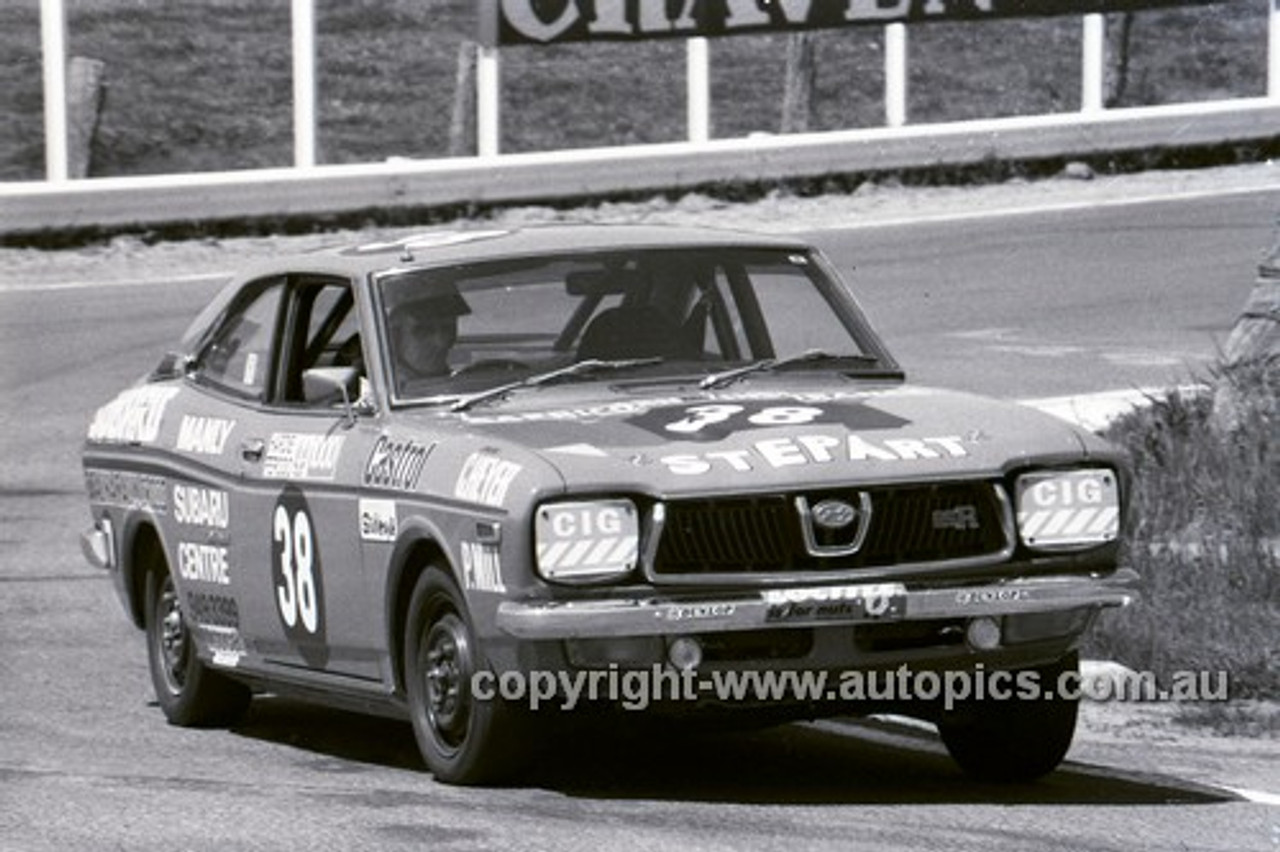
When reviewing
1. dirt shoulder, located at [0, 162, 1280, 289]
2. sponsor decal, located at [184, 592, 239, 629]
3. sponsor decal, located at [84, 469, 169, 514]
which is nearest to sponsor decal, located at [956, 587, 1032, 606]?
sponsor decal, located at [184, 592, 239, 629]

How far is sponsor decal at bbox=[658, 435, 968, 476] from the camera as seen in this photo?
922 cm

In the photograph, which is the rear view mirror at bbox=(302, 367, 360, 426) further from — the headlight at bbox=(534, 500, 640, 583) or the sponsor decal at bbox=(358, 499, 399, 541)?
the headlight at bbox=(534, 500, 640, 583)

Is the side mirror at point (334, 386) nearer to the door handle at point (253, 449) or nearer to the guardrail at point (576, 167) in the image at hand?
the door handle at point (253, 449)

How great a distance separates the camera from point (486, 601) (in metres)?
9.26

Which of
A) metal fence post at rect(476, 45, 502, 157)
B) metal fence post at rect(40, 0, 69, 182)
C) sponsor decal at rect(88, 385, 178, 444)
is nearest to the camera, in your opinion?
sponsor decal at rect(88, 385, 178, 444)

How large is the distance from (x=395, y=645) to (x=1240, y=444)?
5.16m

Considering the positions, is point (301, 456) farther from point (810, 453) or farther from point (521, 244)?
point (810, 453)

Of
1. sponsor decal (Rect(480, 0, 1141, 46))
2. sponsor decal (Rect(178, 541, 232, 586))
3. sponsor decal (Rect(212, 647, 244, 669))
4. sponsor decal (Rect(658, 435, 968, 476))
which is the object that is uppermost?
sponsor decal (Rect(480, 0, 1141, 46))

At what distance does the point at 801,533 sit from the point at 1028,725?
92 centimetres

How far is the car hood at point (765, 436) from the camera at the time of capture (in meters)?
9.20

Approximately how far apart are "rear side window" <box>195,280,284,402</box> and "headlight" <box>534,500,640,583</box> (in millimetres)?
2208

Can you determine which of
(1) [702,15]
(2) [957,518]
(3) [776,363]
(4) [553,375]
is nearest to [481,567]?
(4) [553,375]

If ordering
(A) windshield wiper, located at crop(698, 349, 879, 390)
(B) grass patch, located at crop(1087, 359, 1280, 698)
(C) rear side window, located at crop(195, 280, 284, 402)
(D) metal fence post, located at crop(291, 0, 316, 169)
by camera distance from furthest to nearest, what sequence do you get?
(D) metal fence post, located at crop(291, 0, 316, 169)
(B) grass patch, located at crop(1087, 359, 1280, 698)
(C) rear side window, located at crop(195, 280, 284, 402)
(A) windshield wiper, located at crop(698, 349, 879, 390)

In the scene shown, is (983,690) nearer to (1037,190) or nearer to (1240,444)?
(1240,444)
